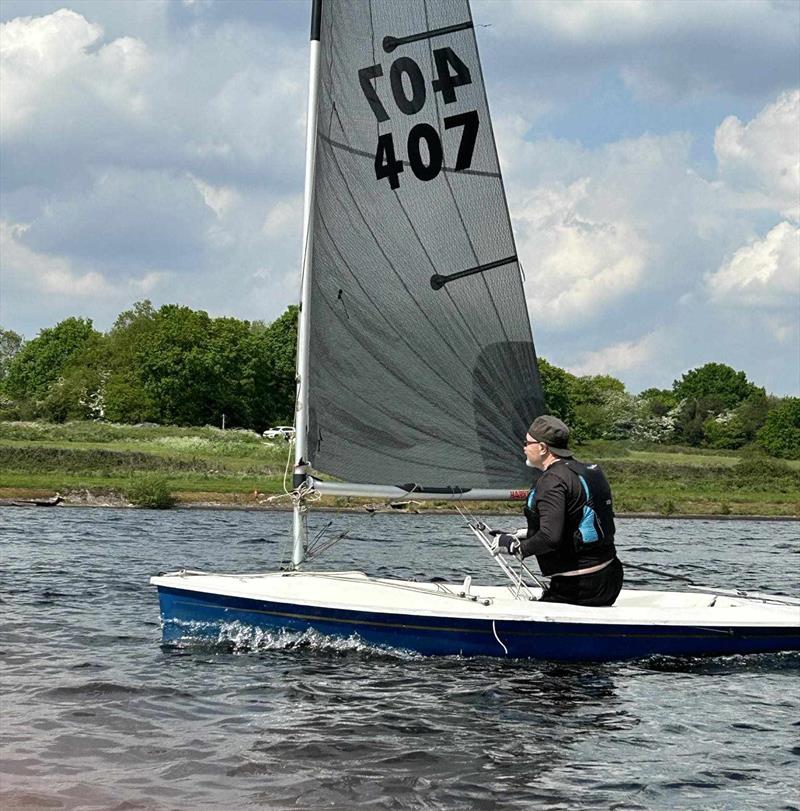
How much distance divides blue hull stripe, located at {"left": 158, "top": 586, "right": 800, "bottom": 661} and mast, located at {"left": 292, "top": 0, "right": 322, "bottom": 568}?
1.03m

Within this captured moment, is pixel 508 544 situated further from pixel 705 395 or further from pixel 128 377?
pixel 705 395

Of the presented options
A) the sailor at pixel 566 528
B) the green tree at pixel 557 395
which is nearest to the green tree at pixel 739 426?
the green tree at pixel 557 395

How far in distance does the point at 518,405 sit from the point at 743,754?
546 cm

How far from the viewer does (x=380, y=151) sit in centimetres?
1375

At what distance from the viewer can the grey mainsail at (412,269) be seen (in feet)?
44.3

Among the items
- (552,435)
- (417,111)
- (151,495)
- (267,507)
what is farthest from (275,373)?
(552,435)

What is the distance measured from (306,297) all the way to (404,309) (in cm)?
119

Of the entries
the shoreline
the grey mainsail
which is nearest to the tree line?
the shoreline

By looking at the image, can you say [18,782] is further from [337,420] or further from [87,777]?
[337,420]

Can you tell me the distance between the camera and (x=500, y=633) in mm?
11945

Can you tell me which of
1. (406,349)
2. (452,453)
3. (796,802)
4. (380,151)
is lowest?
(796,802)

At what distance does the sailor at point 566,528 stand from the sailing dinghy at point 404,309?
2.15 ft

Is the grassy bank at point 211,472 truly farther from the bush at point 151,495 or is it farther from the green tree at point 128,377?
the green tree at point 128,377

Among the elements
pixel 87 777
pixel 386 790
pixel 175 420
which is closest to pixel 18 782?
pixel 87 777
